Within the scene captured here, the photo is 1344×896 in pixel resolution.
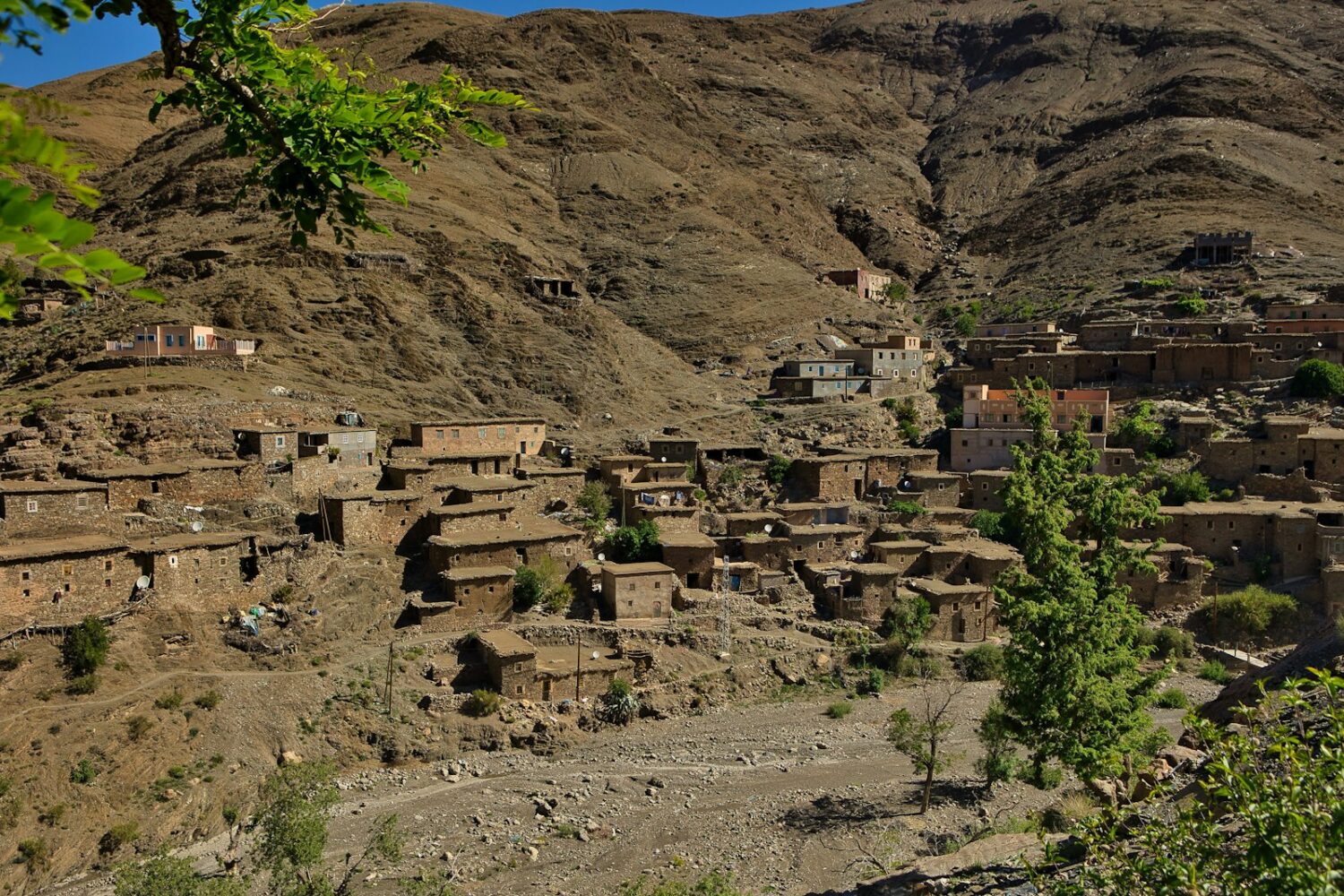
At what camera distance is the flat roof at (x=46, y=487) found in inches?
712

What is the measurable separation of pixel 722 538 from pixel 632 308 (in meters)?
23.2

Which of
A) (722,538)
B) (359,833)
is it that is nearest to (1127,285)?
(722,538)

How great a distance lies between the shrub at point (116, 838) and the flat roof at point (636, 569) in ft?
35.1

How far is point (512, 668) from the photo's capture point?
1980cm

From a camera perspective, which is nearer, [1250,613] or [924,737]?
[924,737]

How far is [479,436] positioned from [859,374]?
17207 millimetres

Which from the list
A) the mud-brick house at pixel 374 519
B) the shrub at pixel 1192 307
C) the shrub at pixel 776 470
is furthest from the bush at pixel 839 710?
the shrub at pixel 1192 307

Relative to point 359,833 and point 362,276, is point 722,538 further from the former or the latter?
point 362,276

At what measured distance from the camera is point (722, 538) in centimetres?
2617

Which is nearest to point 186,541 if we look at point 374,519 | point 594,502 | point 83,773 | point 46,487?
point 46,487

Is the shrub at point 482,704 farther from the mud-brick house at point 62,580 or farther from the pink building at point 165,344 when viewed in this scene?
the pink building at point 165,344

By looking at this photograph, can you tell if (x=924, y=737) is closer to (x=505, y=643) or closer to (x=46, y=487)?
(x=505, y=643)

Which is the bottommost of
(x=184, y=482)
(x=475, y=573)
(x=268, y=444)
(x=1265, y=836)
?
(x=475, y=573)

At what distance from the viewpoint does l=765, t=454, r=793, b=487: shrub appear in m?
30.3
